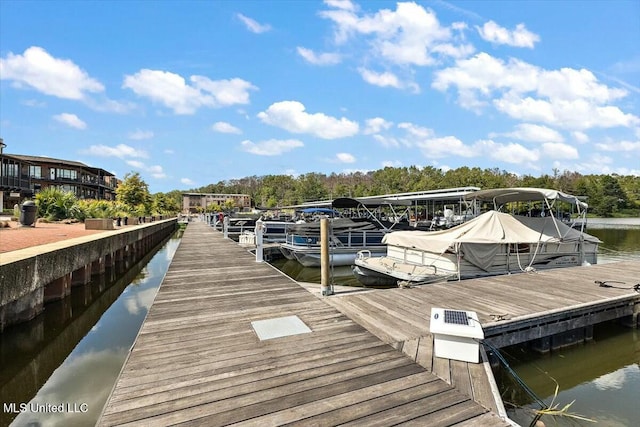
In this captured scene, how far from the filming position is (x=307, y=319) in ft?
16.4

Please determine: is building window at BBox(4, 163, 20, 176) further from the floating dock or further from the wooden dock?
the wooden dock

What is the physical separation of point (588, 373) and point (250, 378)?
5.66 metres

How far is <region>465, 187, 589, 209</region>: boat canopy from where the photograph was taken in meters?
10.2

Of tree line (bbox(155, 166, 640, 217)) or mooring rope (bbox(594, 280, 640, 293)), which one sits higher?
tree line (bbox(155, 166, 640, 217))

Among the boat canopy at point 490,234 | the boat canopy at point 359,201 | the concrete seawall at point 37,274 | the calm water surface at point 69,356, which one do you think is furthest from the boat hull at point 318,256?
the concrete seawall at point 37,274

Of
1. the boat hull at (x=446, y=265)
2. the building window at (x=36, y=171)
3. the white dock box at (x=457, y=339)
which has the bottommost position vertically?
the boat hull at (x=446, y=265)

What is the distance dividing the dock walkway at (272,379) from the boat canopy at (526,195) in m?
8.28

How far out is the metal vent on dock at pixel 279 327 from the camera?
439 centimetres

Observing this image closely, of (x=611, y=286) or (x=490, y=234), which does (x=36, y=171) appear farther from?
(x=611, y=286)

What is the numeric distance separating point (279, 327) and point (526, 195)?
10.2 metres

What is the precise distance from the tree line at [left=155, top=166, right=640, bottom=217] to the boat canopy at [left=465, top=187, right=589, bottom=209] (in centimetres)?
5542

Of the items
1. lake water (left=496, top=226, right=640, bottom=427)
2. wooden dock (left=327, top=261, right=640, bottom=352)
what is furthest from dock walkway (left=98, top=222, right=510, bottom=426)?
lake water (left=496, top=226, right=640, bottom=427)

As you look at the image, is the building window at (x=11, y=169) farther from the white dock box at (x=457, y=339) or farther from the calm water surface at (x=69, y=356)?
the white dock box at (x=457, y=339)

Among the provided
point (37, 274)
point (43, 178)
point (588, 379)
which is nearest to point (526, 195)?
point (588, 379)
